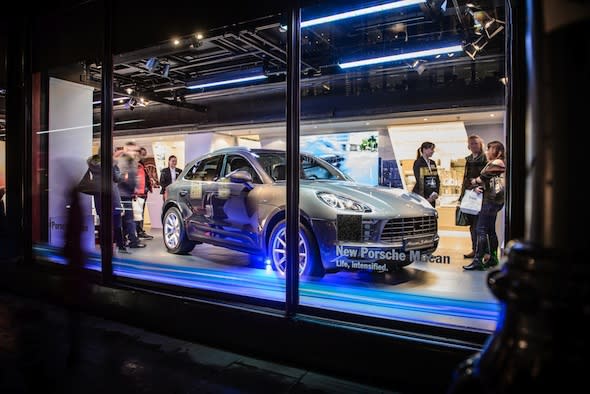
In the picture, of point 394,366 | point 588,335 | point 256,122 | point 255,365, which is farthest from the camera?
point 256,122

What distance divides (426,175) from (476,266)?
5.42 ft

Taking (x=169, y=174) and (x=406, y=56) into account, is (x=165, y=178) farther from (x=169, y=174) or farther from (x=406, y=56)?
(x=406, y=56)

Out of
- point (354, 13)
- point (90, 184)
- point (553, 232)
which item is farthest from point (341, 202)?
point (553, 232)

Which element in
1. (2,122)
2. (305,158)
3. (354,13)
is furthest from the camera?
(2,122)

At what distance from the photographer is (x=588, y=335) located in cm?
86

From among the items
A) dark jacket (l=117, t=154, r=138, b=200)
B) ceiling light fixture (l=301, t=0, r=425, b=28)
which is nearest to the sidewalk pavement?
ceiling light fixture (l=301, t=0, r=425, b=28)

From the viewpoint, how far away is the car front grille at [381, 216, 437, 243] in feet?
15.4

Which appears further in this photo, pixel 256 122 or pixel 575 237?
pixel 256 122

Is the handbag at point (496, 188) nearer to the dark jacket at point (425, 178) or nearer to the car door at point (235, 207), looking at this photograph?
the dark jacket at point (425, 178)

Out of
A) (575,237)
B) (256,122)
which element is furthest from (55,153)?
(575,237)

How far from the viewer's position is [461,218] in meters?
6.53

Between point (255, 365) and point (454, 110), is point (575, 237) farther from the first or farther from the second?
point (454, 110)

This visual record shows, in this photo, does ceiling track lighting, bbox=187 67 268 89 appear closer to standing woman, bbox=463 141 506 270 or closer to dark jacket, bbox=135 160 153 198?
dark jacket, bbox=135 160 153 198

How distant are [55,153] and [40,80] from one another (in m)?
1.20
